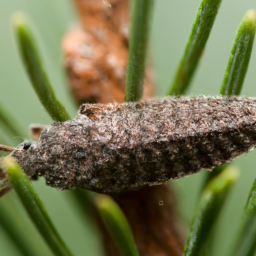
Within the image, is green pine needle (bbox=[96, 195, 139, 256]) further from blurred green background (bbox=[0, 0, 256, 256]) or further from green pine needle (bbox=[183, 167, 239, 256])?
blurred green background (bbox=[0, 0, 256, 256])

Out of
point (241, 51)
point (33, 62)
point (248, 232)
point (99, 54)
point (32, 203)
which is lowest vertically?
point (248, 232)

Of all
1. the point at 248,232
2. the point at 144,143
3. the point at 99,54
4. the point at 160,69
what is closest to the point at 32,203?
the point at 144,143

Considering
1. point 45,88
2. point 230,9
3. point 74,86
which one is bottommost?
point 45,88

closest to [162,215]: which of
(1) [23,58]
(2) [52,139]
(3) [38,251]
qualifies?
(3) [38,251]

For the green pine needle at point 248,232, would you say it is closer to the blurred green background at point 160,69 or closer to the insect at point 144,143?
the insect at point 144,143

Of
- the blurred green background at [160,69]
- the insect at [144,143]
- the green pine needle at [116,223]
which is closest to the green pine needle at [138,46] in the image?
the insect at [144,143]

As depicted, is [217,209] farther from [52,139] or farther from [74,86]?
[74,86]

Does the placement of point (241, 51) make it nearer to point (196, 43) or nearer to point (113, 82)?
point (196, 43)
